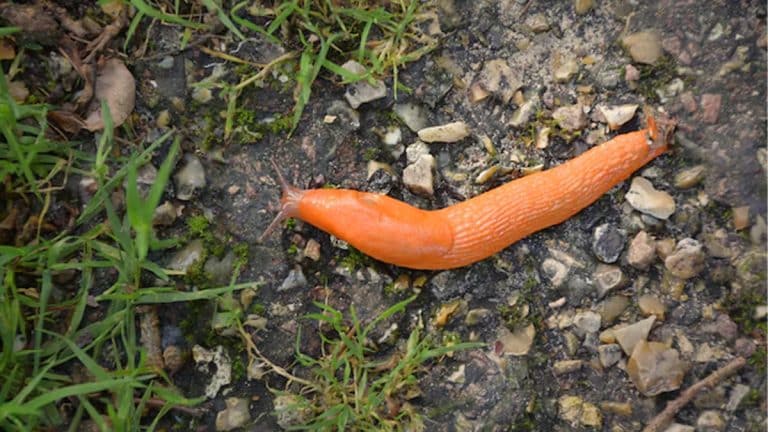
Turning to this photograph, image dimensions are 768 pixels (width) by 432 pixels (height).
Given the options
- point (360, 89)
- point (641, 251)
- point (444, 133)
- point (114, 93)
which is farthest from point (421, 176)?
point (114, 93)

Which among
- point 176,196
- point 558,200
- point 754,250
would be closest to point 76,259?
point 176,196

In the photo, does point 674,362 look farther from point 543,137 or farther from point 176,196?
point 176,196

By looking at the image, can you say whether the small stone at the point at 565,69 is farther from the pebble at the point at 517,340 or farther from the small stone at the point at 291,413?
the small stone at the point at 291,413

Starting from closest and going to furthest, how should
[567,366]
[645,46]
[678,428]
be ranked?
[678,428] < [567,366] < [645,46]

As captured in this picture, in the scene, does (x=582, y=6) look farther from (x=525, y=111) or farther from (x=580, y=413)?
(x=580, y=413)

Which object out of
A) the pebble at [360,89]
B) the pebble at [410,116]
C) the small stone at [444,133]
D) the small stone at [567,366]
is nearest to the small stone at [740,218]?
the small stone at [567,366]

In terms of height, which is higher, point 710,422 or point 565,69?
point 565,69

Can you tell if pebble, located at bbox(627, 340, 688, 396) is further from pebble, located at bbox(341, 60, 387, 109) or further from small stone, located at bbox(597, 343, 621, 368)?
pebble, located at bbox(341, 60, 387, 109)

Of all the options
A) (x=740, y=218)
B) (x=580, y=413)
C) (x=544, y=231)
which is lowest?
(x=580, y=413)
